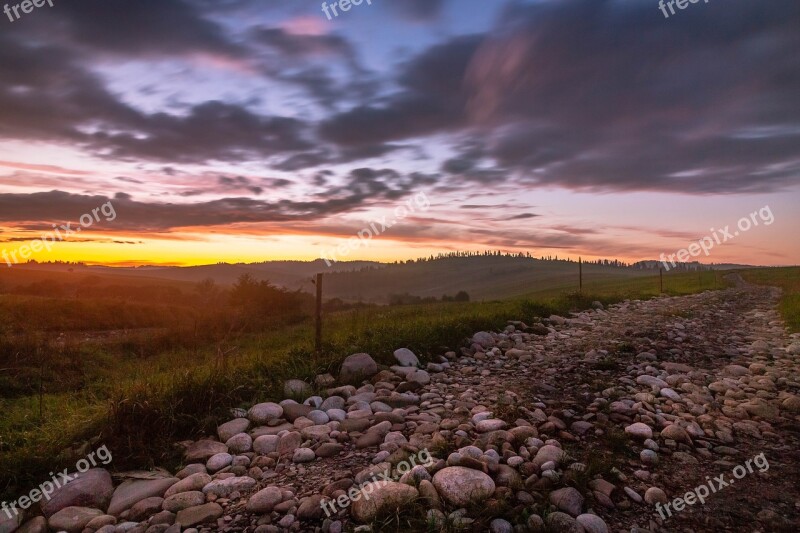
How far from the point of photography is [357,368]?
8.72m

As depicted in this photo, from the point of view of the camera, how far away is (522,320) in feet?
47.5

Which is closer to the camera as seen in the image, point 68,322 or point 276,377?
point 276,377

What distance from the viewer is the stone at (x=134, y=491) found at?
454 centimetres

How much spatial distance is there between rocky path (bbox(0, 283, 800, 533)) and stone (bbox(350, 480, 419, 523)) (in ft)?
0.05

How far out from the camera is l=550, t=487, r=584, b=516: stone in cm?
416

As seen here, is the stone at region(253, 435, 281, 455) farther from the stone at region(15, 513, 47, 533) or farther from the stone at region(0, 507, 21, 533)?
the stone at region(0, 507, 21, 533)

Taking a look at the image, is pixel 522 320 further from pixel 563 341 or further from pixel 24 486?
pixel 24 486

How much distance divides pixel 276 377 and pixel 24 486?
12.3ft

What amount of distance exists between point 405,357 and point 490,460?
473 cm

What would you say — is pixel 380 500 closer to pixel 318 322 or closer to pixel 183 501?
pixel 183 501

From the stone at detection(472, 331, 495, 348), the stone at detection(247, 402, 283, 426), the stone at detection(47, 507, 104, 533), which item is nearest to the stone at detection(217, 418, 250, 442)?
the stone at detection(247, 402, 283, 426)

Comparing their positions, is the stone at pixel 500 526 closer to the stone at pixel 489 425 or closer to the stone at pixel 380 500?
the stone at pixel 380 500

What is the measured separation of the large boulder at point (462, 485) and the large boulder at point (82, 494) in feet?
11.5

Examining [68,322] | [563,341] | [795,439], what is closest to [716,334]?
[563,341]
